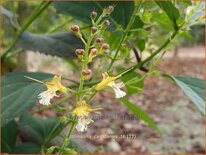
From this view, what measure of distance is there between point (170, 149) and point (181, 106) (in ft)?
4.09

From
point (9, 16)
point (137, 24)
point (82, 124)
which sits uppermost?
point (9, 16)

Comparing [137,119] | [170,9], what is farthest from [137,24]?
[137,119]

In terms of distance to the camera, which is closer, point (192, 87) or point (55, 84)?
point (55, 84)

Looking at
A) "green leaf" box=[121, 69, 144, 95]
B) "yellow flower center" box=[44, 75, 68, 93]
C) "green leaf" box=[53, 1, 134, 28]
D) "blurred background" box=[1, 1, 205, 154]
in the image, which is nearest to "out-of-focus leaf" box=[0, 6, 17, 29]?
"blurred background" box=[1, 1, 205, 154]

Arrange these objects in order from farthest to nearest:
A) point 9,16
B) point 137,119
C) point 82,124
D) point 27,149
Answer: point 137,119, point 9,16, point 27,149, point 82,124

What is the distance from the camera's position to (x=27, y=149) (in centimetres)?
80

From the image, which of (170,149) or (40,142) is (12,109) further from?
(170,149)

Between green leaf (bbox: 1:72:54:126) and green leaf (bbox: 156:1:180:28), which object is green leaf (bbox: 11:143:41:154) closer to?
green leaf (bbox: 1:72:54:126)

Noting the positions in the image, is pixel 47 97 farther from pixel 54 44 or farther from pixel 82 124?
pixel 54 44

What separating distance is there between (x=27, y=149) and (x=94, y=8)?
0.30m

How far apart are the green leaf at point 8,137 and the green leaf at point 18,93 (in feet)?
0.48

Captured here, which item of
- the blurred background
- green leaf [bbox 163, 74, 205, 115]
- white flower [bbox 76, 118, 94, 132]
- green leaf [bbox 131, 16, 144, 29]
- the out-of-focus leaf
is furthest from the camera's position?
the blurred background

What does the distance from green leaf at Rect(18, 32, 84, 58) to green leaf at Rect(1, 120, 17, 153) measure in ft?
0.55

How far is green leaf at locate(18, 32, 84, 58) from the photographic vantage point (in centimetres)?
82
